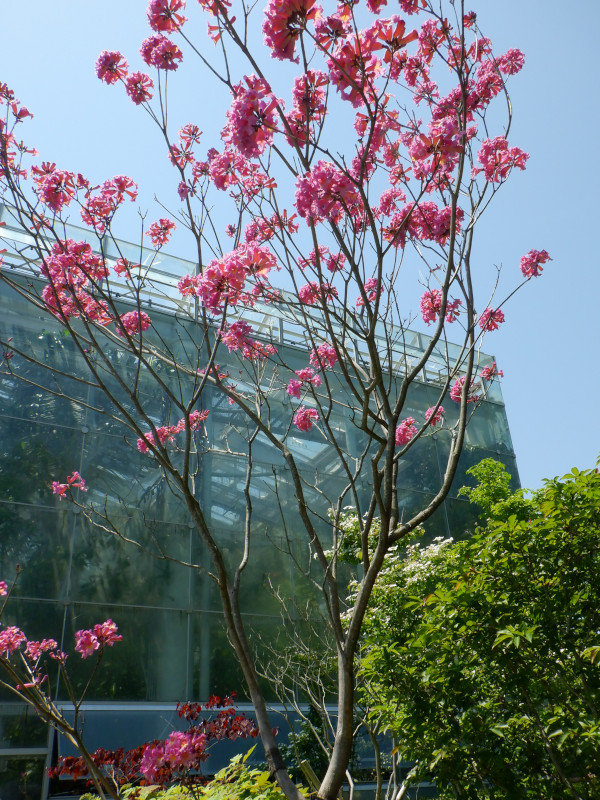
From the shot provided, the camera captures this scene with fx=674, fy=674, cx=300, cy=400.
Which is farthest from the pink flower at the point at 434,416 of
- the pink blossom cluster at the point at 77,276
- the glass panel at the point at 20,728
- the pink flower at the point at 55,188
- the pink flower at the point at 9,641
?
the glass panel at the point at 20,728

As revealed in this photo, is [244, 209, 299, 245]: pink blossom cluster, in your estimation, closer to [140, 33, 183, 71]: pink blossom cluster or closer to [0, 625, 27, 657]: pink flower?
[140, 33, 183, 71]: pink blossom cluster

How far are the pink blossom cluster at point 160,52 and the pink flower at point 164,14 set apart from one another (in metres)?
0.31

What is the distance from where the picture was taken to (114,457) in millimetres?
8508

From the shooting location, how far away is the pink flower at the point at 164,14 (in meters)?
2.70

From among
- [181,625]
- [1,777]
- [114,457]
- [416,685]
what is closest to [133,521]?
[114,457]

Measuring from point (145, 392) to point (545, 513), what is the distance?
6.84m

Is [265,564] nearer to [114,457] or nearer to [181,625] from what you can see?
[181,625]

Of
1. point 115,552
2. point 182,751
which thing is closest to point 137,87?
point 182,751

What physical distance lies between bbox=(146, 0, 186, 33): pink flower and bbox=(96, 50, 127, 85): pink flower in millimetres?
564

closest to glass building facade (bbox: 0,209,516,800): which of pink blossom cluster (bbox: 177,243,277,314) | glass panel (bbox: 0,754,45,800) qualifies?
glass panel (bbox: 0,754,45,800)

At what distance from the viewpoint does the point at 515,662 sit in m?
3.14

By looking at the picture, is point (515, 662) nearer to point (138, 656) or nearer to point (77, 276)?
point (77, 276)

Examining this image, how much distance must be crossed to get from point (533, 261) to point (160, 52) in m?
2.21

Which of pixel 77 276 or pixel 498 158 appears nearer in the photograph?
pixel 498 158
